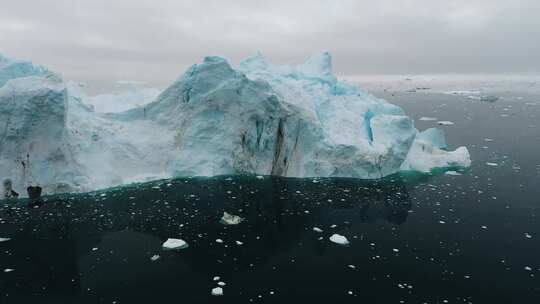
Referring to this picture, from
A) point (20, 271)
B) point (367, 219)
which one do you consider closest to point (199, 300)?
point (20, 271)

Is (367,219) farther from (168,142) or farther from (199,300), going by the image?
(168,142)

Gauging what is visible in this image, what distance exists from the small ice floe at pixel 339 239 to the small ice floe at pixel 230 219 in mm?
2904

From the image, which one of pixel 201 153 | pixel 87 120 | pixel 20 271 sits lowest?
pixel 20 271

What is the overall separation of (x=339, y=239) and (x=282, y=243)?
1539mm

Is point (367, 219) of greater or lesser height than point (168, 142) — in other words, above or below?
below

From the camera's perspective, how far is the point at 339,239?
1022cm

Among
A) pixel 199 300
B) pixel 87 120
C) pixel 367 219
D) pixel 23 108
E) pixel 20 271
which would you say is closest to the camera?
pixel 199 300

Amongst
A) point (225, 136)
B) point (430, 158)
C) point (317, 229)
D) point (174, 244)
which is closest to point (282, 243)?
point (317, 229)

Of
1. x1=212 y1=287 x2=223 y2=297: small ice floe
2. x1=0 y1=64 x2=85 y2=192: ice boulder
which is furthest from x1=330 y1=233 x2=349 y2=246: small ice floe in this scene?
x1=0 y1=64 x2=85 y2=192: ice boulder

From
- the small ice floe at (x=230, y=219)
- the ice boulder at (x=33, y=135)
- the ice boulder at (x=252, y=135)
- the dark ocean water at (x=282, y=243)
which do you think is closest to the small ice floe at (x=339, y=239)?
the dark ocean water at (x=282, y=243)

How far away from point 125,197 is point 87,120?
4.53m

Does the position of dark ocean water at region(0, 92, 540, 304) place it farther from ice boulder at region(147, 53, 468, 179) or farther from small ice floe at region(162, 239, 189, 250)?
ice boulder at region(147, 53, 468, 179)

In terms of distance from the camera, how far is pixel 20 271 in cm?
841

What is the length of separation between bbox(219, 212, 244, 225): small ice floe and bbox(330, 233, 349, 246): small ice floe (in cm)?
290
